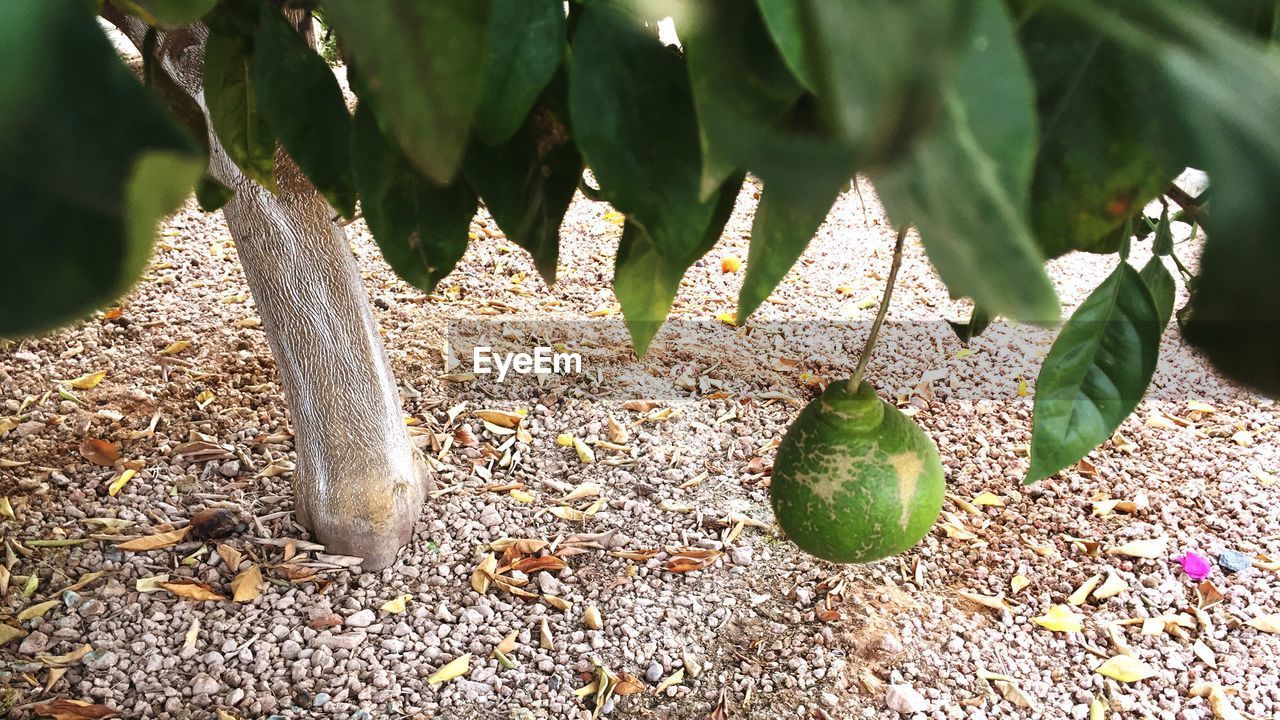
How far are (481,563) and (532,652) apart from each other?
0.27 metres

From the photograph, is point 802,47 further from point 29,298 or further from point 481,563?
point 481,563

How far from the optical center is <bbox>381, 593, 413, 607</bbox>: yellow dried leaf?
6.50ft

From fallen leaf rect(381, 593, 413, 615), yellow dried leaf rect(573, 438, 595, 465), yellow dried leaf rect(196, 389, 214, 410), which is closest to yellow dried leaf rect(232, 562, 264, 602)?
Answer: fallen leaf rect(381, 593, 413, 615)

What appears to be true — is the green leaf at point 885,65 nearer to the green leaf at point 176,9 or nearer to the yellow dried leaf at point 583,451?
the green leaf at point 176,9

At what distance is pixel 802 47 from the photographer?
0.19 meters

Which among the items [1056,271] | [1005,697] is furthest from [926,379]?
[1005,697]

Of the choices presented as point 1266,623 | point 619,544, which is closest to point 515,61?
point 619,544

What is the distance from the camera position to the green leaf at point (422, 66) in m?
0.18

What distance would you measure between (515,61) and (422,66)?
0.12 m

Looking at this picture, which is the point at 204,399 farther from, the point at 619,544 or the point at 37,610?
the point at 619,544

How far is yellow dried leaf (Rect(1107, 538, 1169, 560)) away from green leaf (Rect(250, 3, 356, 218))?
2.18 m

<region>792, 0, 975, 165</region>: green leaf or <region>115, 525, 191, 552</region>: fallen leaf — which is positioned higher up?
<region>792, 0, 975, 165</region>: green leaf

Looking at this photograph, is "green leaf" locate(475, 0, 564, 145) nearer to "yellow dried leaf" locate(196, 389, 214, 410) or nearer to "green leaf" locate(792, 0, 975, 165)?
"green leaf" locate(792, 0, 975, 165)

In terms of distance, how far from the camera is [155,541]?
6.76ft
